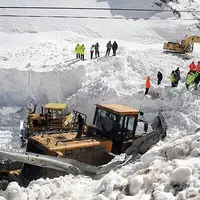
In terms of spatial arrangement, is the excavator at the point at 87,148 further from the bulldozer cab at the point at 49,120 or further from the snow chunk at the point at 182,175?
the bulldozer cab at the point at 49,120

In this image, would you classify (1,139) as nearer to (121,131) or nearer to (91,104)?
(91,104)

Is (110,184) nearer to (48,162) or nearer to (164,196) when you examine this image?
(164,196)

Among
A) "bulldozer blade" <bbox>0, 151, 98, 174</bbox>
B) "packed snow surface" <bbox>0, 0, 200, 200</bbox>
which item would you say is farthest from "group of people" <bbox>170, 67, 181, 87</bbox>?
"bulldozer blade" <bbox>0, 151, 98, 174</bbox>

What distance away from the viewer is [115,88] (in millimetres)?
18203

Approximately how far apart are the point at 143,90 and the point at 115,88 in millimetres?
1263

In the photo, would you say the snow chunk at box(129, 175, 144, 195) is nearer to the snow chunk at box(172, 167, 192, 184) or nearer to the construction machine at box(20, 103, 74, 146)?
the snow chunk at box(172, 167, 192, 184)

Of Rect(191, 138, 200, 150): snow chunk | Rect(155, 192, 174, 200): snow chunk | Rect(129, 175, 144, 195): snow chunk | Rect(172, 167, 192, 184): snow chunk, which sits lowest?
Rect(129, 175, 144, 195): snow chunk

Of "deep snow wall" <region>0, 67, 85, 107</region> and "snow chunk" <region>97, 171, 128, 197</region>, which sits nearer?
"snow chunk" <region>97, 171, 128, 197</region>

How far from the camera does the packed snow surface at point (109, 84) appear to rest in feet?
20.1

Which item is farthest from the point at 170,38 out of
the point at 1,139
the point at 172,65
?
the point at 1,139

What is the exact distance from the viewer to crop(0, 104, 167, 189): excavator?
8.61 metres

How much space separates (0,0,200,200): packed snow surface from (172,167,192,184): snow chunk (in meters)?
0.01

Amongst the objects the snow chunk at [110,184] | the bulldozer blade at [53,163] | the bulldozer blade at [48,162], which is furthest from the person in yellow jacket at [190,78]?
the snow chunk at [110,184]

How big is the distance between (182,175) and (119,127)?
589 centimetres
